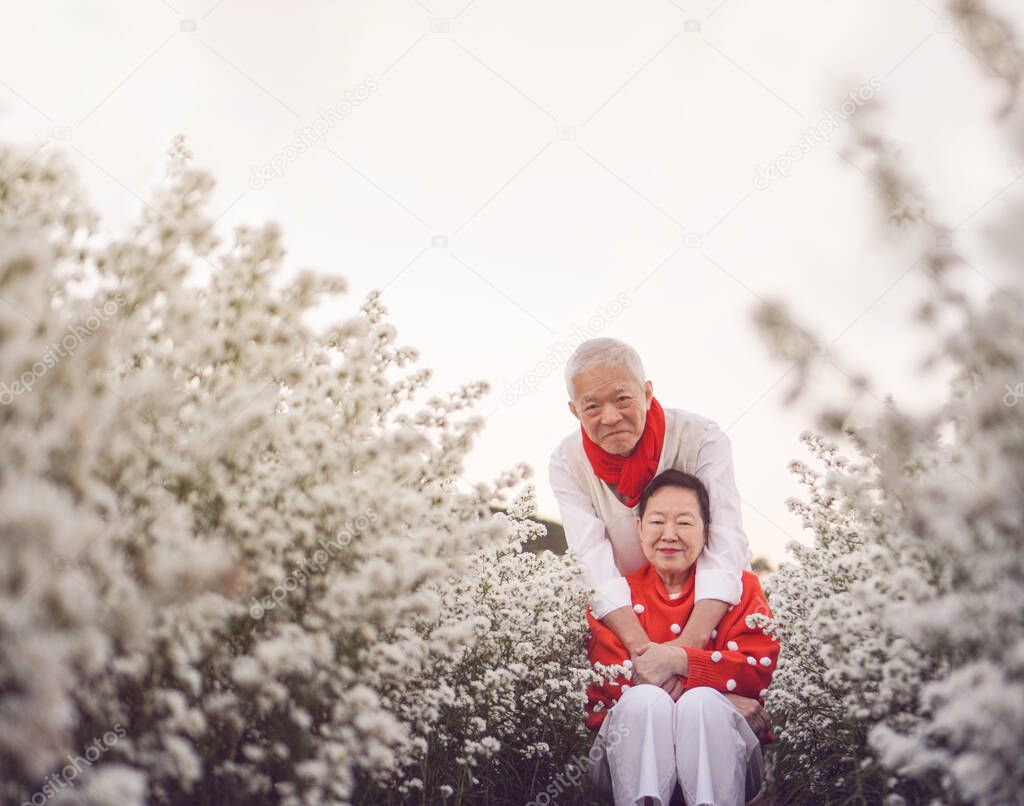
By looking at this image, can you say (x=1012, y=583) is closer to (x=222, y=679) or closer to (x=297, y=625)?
(x=297, y=625)

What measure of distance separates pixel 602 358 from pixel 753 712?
190 centimetres

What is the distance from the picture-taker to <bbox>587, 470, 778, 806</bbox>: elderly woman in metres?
3.59

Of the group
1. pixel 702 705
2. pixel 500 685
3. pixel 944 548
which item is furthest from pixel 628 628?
pixel 944 548

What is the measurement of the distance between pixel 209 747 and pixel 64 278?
1.38 metres

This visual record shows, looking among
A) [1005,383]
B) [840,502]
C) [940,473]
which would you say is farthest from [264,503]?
[840,502]

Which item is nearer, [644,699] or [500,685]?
[500,685]

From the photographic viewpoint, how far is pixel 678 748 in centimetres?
365

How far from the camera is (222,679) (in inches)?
96.5

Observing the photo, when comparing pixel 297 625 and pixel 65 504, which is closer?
pixel 65 504

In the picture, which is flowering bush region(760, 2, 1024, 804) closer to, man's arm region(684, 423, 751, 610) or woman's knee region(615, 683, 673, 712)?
woman's knee region(615, 683, 673, 712)

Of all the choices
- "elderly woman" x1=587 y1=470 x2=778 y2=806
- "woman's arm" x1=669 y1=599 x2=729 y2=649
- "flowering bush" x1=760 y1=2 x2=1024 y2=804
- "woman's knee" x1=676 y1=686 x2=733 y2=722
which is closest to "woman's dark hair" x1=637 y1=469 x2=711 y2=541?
"elderly woman" x1=587 y1=470 x2=778 y2=806

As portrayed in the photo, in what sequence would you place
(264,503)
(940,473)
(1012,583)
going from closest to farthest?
(1012,583)
(940,473)
(264,503)

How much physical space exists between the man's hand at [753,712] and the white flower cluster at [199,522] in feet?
4.87

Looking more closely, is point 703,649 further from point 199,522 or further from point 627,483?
point 199,522
